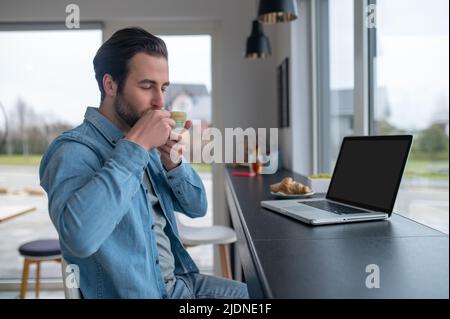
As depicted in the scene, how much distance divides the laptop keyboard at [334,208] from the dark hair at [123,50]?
55 cm

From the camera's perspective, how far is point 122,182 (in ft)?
2.56

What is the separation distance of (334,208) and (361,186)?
9 cm

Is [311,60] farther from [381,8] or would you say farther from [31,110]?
[31,110]

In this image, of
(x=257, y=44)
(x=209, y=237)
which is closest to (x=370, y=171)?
(x=209, y=237)

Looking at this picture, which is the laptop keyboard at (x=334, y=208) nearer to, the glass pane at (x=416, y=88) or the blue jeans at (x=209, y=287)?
the blue jeans at (x=209, y=287)

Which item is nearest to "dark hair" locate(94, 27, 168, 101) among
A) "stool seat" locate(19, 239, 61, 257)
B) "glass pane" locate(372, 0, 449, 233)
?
"glass pane" locate(372, 0, 449, 233)

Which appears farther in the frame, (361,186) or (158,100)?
(361,186)

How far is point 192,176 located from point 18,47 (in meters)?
2.72

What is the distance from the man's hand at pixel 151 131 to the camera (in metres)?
0.84

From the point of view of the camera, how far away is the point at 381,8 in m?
1.66

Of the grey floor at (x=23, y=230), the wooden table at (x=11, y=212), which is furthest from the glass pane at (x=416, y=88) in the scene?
the wooden table at (x=11, y=212)

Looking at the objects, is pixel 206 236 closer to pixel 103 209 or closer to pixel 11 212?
pixel 11 212

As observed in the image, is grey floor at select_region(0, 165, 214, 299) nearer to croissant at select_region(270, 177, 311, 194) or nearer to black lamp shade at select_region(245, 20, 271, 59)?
black lamp shade at select_region(245, 20, 271, 59)

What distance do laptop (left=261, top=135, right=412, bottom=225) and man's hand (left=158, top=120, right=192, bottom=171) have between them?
1.02 ft
